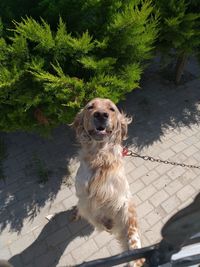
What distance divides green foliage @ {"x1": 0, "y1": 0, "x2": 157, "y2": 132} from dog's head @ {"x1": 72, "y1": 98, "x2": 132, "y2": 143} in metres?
0.77

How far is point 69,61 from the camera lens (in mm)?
4871

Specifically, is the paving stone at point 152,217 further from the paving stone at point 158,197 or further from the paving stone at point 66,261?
the paving stone at point 66,261

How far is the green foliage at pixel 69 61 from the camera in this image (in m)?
4.46

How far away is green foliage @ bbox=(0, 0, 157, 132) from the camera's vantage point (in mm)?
4465

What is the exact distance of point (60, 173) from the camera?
557 cm

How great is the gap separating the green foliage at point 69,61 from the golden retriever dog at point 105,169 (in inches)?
34.6

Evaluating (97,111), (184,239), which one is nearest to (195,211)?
(184,239)

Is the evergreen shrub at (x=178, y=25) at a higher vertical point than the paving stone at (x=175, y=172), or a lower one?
higher

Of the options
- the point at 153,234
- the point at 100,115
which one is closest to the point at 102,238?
the point at 153,234

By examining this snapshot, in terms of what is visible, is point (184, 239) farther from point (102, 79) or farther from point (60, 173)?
point (60, 173)

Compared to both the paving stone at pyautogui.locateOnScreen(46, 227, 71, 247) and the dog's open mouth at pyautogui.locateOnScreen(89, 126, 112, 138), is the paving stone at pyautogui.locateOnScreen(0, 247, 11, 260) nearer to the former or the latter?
the paving stone at pyautogui.locateOnScreen(46, 227, 71, 247)

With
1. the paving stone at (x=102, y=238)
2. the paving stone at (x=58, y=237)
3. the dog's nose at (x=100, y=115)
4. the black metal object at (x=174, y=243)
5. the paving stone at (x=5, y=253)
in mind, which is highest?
the dog's nose at (x=100, y=115)

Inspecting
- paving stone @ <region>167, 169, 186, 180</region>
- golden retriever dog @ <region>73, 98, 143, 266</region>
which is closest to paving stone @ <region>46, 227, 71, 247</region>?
golden retriever dog @ <region>73, 98, 143, 266</region>

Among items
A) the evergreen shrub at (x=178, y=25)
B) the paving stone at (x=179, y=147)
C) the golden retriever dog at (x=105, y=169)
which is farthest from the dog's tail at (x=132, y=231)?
the evergreen shrub at (x=178, y=25)
